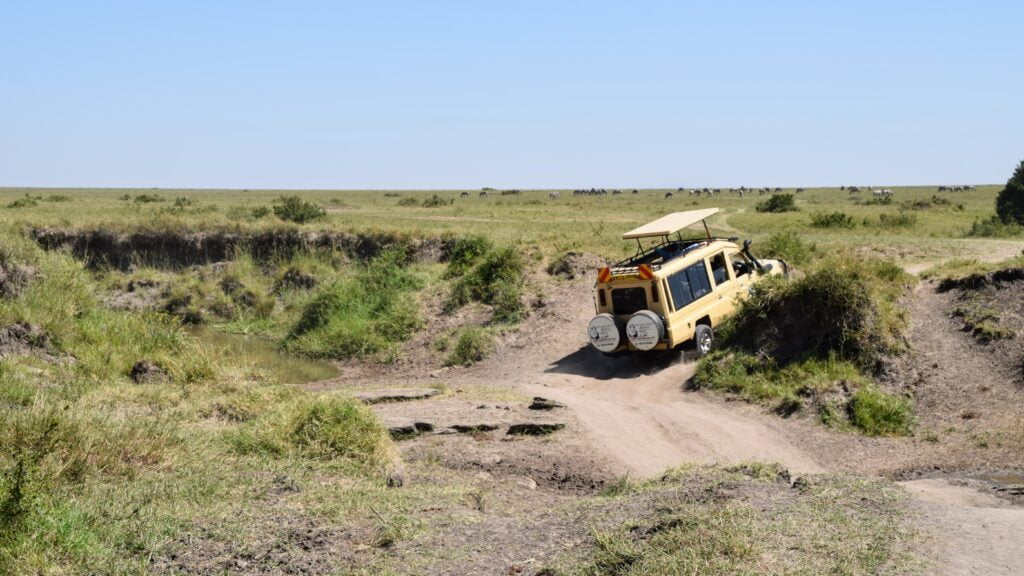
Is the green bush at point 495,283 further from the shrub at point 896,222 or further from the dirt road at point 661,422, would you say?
the shrub at point 896,222

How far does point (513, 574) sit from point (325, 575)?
1379 millimetres

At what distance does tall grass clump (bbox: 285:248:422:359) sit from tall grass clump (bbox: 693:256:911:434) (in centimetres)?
883

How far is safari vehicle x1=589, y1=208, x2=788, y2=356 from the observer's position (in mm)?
17156

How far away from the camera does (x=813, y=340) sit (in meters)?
16.3

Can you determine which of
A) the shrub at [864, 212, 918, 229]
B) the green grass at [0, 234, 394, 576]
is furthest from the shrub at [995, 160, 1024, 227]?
the green grass at [0, 234, 394, 576]

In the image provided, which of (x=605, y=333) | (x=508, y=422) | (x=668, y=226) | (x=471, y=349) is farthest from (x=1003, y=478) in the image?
(x=471, y=349)

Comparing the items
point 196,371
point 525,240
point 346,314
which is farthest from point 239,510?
point 525,240

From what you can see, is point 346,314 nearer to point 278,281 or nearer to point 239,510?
point 278,281

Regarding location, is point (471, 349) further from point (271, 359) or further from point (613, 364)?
point (271, 359)

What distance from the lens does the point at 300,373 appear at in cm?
2131

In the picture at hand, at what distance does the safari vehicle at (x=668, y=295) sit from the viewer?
56.3 ft

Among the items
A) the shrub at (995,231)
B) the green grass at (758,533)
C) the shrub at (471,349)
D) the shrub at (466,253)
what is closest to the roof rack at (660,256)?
the shrub at (471,349)

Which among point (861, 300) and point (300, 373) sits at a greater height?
point (861, 300)

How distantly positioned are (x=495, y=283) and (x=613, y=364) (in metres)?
6.42
